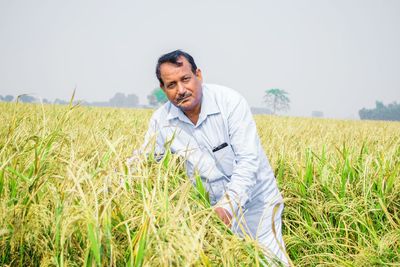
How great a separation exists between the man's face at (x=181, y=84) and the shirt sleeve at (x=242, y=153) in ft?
0.93

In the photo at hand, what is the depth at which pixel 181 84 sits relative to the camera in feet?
6.30

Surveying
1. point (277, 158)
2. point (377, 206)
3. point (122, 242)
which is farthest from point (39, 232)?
point (277, 158)

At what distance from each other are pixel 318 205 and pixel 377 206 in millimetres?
330

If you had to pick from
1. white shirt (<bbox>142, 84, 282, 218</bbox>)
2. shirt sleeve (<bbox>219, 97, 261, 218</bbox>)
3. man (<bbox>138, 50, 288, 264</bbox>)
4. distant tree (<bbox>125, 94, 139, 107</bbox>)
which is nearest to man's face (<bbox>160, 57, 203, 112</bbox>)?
man (<bbox>138, 50, 288, 264</bbox>)

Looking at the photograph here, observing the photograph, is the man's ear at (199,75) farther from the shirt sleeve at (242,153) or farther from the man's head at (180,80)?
the shirt sleeve at (242,153)

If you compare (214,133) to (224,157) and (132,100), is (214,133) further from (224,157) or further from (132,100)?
(132,100)

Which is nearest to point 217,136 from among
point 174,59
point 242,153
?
point 242,153

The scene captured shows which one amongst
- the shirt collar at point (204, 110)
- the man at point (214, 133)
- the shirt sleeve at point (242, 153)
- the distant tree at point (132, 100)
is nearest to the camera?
the shirt sleeve at point (242, 153)

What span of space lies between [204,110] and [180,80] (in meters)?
0.28

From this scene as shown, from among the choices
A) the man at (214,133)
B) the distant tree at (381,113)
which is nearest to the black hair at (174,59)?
the man at (214,133)

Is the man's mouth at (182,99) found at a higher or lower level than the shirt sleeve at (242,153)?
higher

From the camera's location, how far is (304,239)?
171 cm

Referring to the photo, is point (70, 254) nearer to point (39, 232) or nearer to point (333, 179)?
point (39, 232)

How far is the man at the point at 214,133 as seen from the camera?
192 cm
